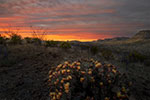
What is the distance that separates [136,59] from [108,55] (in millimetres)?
2505

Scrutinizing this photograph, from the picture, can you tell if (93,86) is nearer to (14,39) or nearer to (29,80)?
(29,80)

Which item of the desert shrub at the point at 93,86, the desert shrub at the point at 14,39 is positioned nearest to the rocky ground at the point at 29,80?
the desert shrub at the point at 93,86

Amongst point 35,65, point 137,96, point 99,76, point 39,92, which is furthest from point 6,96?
point 137,96

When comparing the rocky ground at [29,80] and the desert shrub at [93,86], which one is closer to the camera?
the desert shrub at [93,86]

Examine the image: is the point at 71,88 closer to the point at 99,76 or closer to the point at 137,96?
the point at 99,76

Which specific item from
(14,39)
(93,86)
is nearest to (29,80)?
(93,86)

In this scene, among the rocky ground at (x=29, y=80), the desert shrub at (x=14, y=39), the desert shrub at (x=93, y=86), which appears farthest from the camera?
the desert shrub at (x=14, y=39)

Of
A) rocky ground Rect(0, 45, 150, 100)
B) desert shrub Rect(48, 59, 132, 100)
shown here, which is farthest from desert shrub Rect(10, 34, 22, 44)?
desert shrub Rect(48, 59, 132, 100)

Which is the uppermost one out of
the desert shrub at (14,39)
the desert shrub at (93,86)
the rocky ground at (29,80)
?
the desert shrub at (14,39)

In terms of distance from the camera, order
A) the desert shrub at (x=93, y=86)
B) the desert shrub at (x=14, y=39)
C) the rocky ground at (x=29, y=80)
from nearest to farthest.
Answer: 1. the desert shrub at (x=93, y=86)
2. the rocky ground at (x=29, y=80)
3. the desert shrub at (x=14, y=39)

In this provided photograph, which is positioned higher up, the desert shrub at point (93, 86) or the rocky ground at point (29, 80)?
the desert shrub at point (93, 86)

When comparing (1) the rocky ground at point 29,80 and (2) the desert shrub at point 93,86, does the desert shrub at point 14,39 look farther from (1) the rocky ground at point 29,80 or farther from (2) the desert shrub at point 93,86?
(2) the desert shrub at point 93,86

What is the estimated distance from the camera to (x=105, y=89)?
2.99 m

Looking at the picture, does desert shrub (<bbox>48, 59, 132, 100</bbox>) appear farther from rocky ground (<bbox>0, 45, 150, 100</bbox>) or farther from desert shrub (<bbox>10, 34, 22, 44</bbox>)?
desert shrub (<bbox>10, 34, 22, 44</bbox>)
